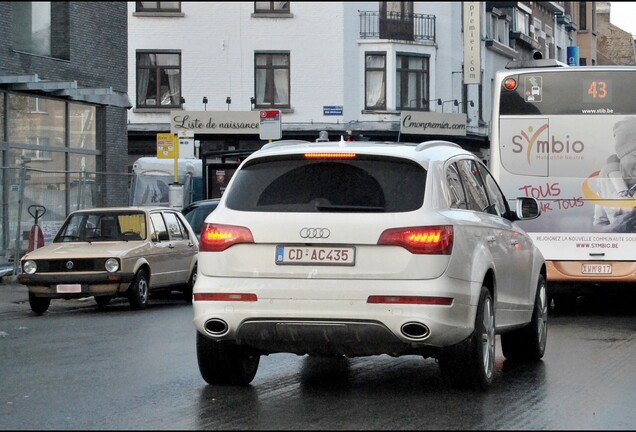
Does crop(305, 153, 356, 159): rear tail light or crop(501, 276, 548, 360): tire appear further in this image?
crop(501, 276, 548, 360): tire

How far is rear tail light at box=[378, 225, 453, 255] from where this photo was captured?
8.55m

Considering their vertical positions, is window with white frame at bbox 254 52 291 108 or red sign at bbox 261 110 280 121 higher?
window with white frame at bbox 254 52 291 108

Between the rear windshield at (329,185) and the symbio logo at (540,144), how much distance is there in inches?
310

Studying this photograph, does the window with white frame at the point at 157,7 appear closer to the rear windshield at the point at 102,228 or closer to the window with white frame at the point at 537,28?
the window with white frame at the point at 537,28

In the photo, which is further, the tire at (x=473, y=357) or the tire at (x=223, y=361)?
the tire at (x=223, y=361)

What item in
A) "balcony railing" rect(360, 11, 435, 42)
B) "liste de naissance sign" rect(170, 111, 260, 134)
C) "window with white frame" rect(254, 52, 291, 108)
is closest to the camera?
"liste de naissance sign" rect(170, 111, 260, 134)

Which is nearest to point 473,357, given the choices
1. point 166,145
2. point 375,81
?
point 166,145

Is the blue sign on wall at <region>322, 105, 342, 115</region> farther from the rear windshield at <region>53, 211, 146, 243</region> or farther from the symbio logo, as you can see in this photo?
the symbio logo

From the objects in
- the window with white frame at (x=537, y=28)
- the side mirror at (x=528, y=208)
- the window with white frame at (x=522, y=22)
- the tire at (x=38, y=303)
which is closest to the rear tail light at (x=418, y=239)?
the side mirror at (x=528, y=208)

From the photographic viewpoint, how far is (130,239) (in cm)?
1912

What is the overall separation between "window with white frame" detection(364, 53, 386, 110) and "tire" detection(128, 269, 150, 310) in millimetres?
30695

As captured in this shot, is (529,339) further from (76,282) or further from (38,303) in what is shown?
(38,303)

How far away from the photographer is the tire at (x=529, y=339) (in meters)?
11.3

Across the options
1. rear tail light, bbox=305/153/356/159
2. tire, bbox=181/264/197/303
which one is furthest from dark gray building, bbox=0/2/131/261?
rear tail light, bbox=305/153/356/159
